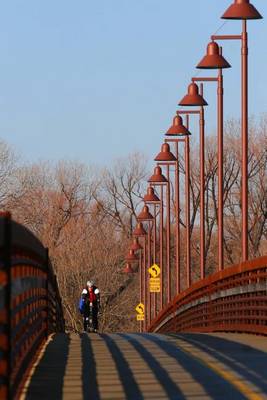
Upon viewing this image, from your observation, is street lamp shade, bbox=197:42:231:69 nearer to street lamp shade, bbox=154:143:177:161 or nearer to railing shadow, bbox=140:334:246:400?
railing shadow, bbox=140:334:246:400

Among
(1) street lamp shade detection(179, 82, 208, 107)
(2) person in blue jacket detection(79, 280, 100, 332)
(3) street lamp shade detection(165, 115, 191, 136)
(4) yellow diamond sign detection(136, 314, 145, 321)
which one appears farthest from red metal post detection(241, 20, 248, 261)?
(4) yellow diamond sign detection(136, 314, 145, 321)

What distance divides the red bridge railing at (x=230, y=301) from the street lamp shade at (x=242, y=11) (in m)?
5.37

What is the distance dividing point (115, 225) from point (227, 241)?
16.6 m

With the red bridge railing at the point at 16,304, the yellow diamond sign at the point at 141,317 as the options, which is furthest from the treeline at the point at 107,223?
the red bridge railing at the point at 16,304

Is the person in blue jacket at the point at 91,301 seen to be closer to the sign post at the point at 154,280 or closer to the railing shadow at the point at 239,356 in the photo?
the railing shadow at the point at 239,356

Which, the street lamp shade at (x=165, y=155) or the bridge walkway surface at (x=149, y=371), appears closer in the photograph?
the bridge walkway surface at (x=149, y=371)

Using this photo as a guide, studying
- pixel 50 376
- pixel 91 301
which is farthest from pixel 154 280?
pixel 50 376

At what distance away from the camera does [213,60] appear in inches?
1545

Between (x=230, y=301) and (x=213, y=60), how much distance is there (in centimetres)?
735

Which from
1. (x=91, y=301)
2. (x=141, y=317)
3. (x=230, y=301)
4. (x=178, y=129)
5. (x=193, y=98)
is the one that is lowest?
(x=230, y=301)

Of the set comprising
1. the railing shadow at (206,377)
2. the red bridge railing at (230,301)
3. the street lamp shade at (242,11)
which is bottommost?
the railing shadow at (206,377)

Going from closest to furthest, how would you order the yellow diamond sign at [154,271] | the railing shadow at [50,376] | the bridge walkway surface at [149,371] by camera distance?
1. the railing shadow at [50,376]
2. the bridge walkway surface at [149,371]
3. the yellow diamond sign at [154,271]

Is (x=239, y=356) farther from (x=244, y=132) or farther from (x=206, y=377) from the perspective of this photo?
(x=244, y=132)

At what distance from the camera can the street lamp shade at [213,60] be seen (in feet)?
128
